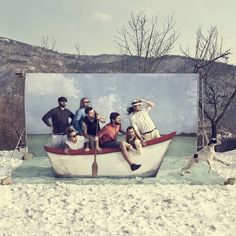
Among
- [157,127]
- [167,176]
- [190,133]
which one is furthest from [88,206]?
[190,133]

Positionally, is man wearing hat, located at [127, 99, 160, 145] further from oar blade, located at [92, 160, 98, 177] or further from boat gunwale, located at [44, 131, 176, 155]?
oar blade, located at [92, 160, 98, 177]

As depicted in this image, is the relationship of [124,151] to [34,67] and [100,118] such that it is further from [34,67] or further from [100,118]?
[34,67]

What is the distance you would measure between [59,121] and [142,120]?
2486 millimetres

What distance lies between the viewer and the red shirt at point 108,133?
10.3 metres

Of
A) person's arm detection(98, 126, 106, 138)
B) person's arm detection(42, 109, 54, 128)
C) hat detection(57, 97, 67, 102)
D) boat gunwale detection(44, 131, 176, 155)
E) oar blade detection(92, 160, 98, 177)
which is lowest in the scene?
oar blade detection(92, 160, 98, 177)

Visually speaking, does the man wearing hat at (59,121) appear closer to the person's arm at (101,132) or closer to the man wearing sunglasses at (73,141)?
the man wearing sunglasses at (73,141)

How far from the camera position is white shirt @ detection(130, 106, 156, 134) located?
1047 centimetres

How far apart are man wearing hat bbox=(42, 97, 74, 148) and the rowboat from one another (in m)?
0.52

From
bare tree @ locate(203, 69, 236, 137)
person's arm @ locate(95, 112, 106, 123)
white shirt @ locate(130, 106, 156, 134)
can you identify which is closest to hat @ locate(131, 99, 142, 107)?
white shirt @ locate(130, 106, 156, 134)

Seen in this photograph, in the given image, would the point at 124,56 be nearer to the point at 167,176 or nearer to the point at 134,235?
the point at 167,176

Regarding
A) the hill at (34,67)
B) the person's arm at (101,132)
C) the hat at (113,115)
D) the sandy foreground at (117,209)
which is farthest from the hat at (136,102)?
the hill at (34,67)

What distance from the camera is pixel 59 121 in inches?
431

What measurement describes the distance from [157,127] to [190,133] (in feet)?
3.56

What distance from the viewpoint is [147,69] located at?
27188mm
